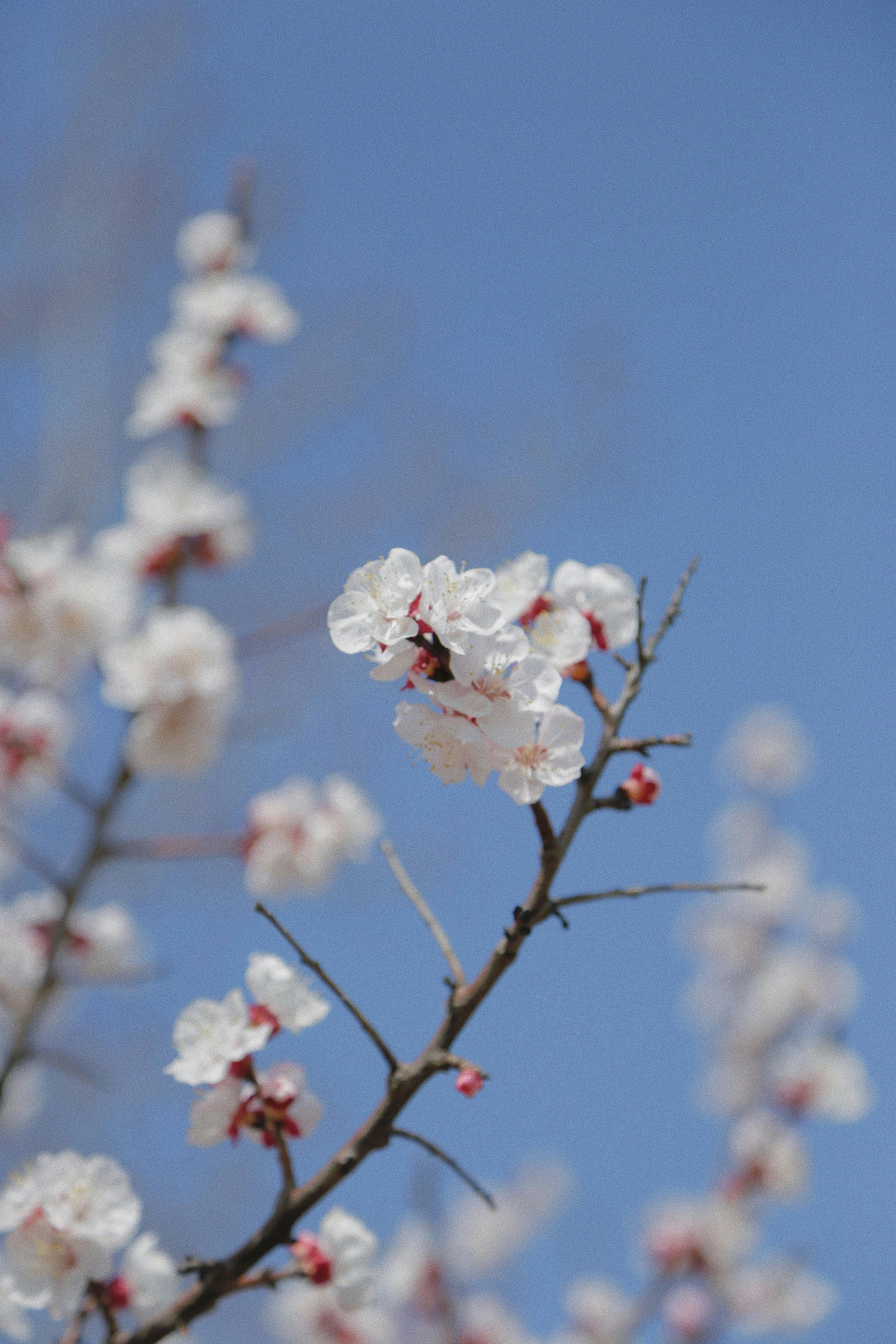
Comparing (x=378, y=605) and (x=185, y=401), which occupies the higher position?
(x=185, y=401)

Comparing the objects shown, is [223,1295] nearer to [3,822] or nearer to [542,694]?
[542,694]

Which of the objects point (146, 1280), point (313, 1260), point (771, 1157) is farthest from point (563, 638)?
point (771, 1157)

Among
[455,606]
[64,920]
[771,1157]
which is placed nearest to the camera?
[455,606]

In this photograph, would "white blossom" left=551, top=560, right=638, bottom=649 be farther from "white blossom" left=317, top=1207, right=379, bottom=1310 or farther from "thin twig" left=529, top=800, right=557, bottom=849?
"white blossom" left=317, top=1207, right=379, bottom=1310

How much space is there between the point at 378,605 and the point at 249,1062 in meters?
0.59

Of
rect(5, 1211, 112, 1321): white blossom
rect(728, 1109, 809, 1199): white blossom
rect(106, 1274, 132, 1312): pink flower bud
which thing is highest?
rect(728, 1109, 809, 1199): white blossom

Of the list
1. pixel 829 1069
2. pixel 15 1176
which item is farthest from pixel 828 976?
pixel 15 1176

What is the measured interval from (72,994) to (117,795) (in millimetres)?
1115

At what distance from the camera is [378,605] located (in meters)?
1.05

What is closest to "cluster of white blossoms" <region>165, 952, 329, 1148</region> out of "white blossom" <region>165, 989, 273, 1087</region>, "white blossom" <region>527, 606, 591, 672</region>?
"white blossom" <region>165, 989, 273, 1087</region>

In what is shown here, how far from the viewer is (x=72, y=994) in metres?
3.29

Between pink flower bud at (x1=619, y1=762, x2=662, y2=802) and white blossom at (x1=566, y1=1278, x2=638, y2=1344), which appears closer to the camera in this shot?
pink flower bud at (x1=619, y1=762, x2=662, y2=802)

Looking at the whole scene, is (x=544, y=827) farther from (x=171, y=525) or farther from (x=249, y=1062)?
(x=171, y=525)

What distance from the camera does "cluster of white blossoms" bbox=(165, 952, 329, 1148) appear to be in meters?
1.24
